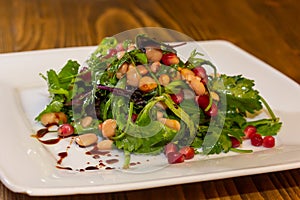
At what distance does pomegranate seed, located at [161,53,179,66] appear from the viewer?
1372mm

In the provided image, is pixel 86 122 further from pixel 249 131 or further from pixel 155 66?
pixel 249 131

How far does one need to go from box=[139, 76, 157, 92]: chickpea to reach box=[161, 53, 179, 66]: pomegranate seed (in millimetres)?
65

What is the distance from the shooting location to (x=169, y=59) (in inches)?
54.1

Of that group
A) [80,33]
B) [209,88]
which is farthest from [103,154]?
[80,33]

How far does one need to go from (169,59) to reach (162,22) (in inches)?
32.9

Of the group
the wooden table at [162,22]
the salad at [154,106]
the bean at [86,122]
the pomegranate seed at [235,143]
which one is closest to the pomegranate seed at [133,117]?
the salad at [154,106]

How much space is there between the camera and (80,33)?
80.2 inches

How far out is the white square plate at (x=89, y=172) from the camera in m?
1.12

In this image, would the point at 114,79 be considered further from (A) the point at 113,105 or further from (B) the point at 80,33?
(B) the point at 80,33

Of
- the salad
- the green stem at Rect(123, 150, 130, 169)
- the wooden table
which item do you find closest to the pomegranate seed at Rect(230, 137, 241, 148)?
the salad

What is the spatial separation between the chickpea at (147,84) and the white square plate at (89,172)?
18cm

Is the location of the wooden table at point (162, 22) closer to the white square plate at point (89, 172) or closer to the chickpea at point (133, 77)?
the white square plate at point (89, 172)

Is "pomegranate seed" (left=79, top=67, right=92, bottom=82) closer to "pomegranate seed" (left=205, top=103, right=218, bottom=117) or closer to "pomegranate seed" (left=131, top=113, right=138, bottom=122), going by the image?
"pomegranate seed" (left=131, top=113, right=138, bottom=122)

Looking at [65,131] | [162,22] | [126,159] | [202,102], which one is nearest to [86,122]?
[65,131]
